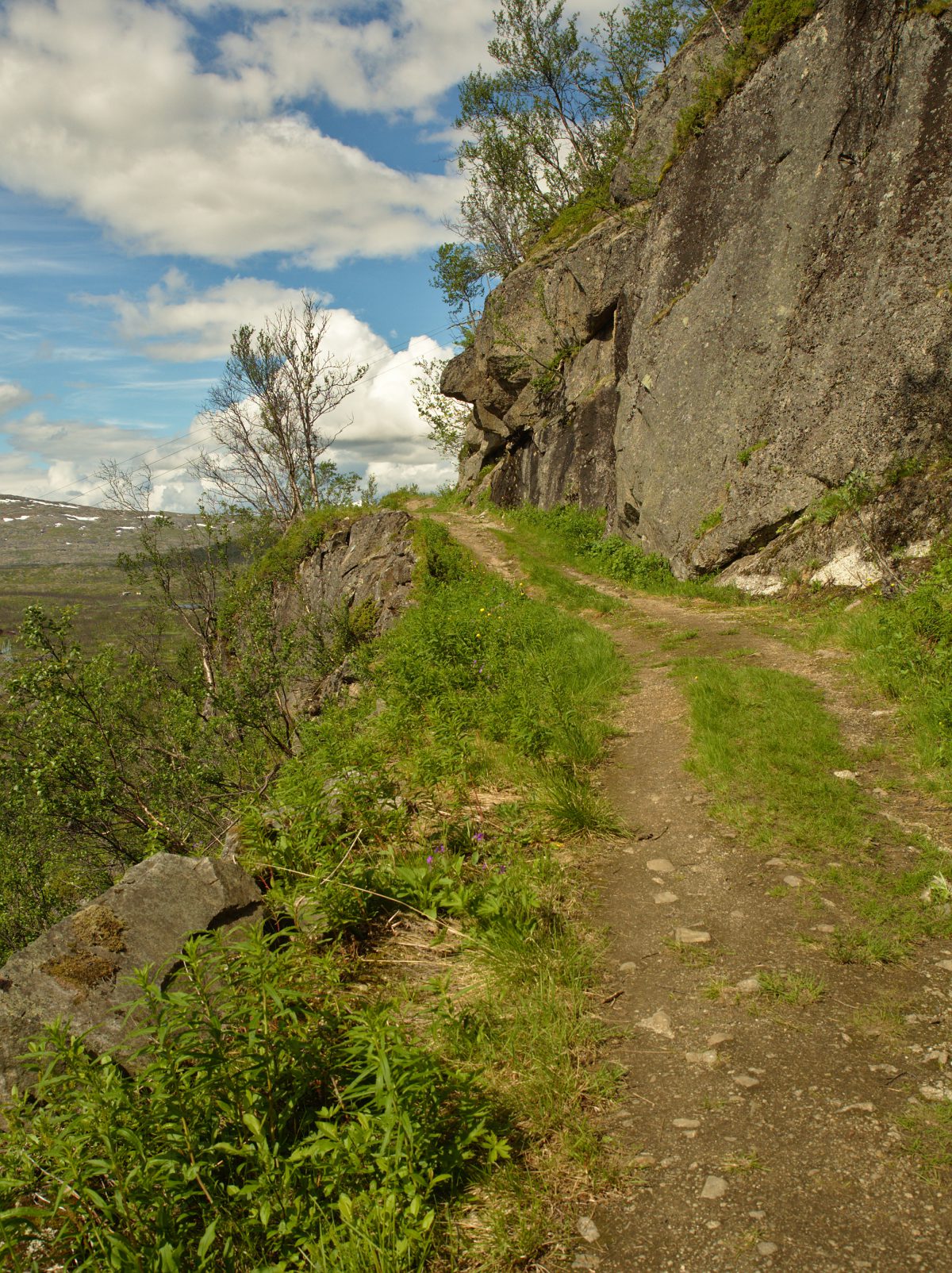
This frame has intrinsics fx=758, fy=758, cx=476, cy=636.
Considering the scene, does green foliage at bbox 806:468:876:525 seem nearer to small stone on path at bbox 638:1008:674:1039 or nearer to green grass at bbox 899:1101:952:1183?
small stone on path at bbox 638:1008:674:1039

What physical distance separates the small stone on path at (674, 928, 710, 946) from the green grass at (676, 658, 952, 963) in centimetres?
61

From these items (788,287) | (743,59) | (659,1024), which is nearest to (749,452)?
(788,287)

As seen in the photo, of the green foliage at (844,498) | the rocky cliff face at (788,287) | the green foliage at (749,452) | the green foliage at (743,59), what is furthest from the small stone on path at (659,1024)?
the green foliage at (743,59)

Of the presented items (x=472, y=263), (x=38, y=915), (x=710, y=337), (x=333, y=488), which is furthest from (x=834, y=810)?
(x=472, y=263)

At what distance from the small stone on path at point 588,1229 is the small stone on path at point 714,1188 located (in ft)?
1.22

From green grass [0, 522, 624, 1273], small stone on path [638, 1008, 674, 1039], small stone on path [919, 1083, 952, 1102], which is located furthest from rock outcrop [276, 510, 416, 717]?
small stone on path [919, 1083, 952, 1102]

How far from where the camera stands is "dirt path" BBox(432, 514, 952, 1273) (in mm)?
2346

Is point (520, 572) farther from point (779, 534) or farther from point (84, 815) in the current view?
point (84, 815)

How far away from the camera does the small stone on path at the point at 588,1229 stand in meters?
2.46

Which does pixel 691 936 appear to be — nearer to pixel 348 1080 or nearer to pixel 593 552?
pixel 348 1080

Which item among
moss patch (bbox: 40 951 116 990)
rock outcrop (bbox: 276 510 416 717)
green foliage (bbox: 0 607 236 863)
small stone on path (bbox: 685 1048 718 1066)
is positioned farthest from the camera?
rock outcrop (bbox: 276 510 416 717)

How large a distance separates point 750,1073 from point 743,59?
51.7 feet

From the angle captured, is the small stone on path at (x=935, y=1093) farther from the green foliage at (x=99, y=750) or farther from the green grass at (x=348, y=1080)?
the green foliage at (x=99, y=750)

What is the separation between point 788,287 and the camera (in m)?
11.8
